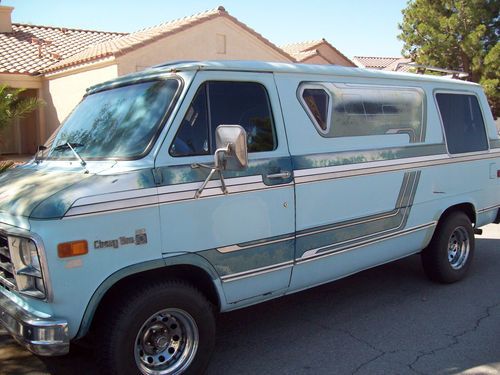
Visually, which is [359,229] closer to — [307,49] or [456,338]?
[456,338]

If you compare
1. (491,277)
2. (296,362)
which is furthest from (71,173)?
(491,277)

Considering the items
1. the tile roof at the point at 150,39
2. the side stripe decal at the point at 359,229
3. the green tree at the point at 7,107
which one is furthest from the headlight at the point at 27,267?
the tile roof at the point at 150,39

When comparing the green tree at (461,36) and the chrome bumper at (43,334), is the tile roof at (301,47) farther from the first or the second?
the chrome bumper at (43,334)

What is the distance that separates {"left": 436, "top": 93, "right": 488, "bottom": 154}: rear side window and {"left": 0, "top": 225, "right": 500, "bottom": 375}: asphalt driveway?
1609 millimetres

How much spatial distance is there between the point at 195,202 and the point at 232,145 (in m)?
0.48

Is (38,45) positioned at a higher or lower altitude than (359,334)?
higher

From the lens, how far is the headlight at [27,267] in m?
3.10

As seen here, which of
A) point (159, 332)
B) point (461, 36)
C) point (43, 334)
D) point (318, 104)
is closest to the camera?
point (43, 334)

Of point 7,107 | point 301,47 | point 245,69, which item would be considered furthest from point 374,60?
point 245,69

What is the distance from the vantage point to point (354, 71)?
15.9 ft

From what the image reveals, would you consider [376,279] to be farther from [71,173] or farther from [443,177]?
[71,173]

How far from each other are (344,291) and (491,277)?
189cm

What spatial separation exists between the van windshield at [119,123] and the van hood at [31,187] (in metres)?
0.27

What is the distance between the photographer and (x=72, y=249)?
3.05 metres
